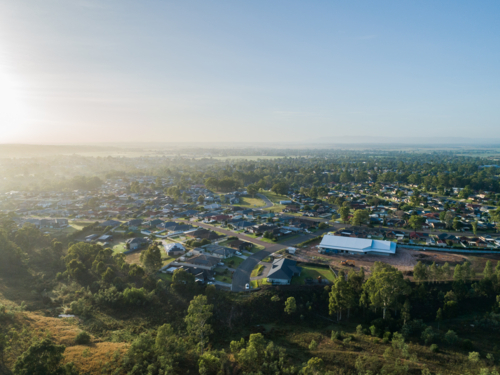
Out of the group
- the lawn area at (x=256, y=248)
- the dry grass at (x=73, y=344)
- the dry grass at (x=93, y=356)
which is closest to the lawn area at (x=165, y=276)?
the dry grass at (x=73, y=344)

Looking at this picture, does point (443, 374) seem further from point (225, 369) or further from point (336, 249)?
point (336, 249)

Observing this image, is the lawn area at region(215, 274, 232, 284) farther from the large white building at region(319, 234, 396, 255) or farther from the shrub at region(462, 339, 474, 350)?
the shrub at region(462, 339, 474, 350)

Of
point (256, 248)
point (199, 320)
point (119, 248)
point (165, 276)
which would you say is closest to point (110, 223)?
point (119, 248)

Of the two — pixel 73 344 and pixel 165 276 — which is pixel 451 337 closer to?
pixel 165 276

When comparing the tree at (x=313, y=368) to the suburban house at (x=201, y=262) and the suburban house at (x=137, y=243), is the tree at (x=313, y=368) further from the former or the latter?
the suburban house at (x=137, y=243)

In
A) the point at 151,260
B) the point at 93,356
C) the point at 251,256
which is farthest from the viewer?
the point at 251,256

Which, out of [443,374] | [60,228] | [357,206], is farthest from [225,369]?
[357,206]
